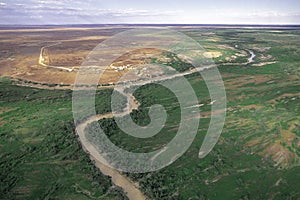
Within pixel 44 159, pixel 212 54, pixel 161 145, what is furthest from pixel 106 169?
pixel 212 54

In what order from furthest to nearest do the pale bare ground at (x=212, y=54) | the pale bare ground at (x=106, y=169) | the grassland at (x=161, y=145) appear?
the pale bare ground at (x=212, y=54), the grassland at (x=161, y=145), the pale bare ground at (x=106, y=169)

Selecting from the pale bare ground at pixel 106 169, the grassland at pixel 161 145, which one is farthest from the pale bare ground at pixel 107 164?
the grassland at pixel 161 145

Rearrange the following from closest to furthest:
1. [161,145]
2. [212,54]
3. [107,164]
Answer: [107,164], [161,145], [212,54]

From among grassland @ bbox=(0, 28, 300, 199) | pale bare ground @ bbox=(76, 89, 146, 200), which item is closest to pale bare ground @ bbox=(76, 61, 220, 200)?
pale bare ground @ bbox=(76, 89, 146, 200)

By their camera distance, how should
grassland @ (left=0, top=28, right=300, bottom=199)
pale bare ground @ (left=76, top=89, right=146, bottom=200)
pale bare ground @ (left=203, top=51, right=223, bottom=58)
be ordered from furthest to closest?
pale bare ground @ (left=203, top=51, right=223, bottom=58) < grassland @ (left=0, top=28, right=300, bottom=199) < pale bare ground @ (left=76, top=89, right=146, bottom=200)

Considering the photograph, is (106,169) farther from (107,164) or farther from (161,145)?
(161,145)

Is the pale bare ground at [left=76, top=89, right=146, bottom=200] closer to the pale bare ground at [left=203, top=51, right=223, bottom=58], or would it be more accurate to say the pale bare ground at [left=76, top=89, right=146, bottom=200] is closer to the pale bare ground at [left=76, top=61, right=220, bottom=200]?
the pale bare ground at [left=76, top=61, right=220, bottom=200]

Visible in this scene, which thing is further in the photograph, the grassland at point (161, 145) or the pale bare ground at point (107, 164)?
the grassland at point (161, 145)

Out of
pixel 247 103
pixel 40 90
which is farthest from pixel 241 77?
pixel 40 90

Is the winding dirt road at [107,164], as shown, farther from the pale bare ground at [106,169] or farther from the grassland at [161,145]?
the grassland at [161,145]

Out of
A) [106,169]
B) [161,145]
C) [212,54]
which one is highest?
[212,54]
